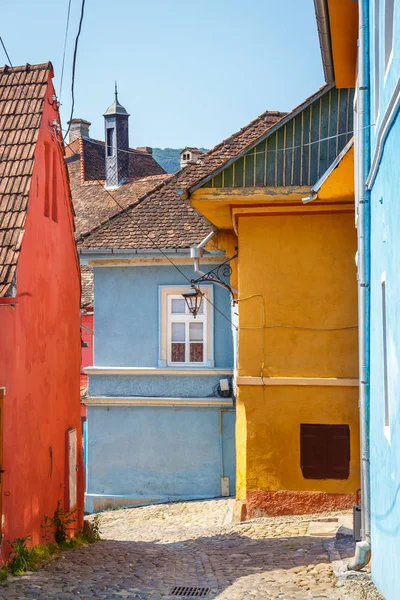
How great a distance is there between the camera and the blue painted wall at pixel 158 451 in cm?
1884

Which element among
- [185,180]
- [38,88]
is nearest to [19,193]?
[38,88]

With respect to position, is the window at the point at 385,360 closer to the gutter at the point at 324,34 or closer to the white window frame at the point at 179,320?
the gutter at the point at 324,34

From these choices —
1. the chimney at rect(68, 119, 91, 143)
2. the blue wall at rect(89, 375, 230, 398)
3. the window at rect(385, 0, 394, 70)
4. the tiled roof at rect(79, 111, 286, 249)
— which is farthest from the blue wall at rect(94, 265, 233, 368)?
the chimney at rect(68, 119, 91, 143)

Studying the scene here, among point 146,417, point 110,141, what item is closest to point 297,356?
point 146,417

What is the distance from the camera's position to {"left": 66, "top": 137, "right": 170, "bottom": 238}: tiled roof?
30.7 m

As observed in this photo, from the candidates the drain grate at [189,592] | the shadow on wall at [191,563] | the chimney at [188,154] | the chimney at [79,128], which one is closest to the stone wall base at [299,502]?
the shadow on wall at [191,563]

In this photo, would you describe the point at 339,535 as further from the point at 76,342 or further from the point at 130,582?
the point at 76,342

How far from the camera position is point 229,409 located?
740 inches

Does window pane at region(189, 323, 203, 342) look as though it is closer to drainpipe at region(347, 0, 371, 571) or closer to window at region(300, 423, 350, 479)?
window at region(300, 423, 350, 479)

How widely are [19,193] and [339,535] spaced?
5.82m

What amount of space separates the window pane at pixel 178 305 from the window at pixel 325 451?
254 inches

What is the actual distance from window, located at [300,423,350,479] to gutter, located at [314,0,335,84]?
5129 millimetres

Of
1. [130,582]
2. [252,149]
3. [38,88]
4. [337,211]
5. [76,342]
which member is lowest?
[130,582]

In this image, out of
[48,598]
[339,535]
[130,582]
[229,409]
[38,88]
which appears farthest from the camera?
[229,409]
